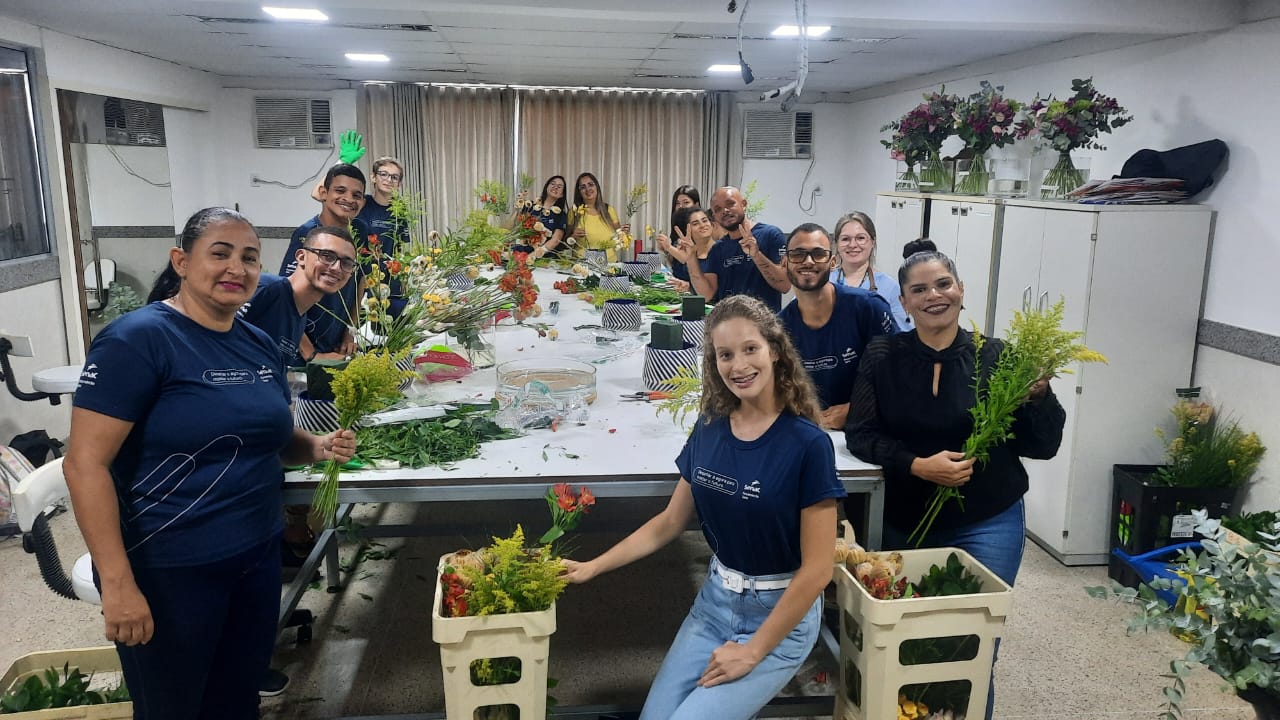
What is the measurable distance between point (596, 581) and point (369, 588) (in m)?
0.92

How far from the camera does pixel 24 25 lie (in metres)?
5.33

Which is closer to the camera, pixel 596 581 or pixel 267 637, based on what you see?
pixel 267 637

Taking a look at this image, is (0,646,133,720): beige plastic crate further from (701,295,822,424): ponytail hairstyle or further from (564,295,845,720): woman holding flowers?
(701,295,822,424): ponytail hairstyle

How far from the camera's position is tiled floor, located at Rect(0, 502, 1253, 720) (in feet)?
9.50

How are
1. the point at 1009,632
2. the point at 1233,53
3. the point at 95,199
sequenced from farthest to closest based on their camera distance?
the point at 95,199 → the point at 1233,53 → the point at 1009,632

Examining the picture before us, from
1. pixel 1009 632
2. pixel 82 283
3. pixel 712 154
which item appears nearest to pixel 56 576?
pixel 1009 632

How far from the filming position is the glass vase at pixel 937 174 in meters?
5.30

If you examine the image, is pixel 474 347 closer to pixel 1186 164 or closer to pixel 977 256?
pixel 977 256

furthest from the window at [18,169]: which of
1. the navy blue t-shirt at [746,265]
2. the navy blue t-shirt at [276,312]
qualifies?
the navy blue t-shirt at [746,265]

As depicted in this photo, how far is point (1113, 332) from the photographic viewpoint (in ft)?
12.9

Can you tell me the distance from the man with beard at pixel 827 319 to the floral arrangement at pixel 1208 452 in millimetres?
1826

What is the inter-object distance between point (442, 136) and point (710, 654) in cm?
848

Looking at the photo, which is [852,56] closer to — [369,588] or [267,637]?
[369,588]

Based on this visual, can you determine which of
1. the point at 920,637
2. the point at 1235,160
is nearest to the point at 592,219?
the point at 1235,160
